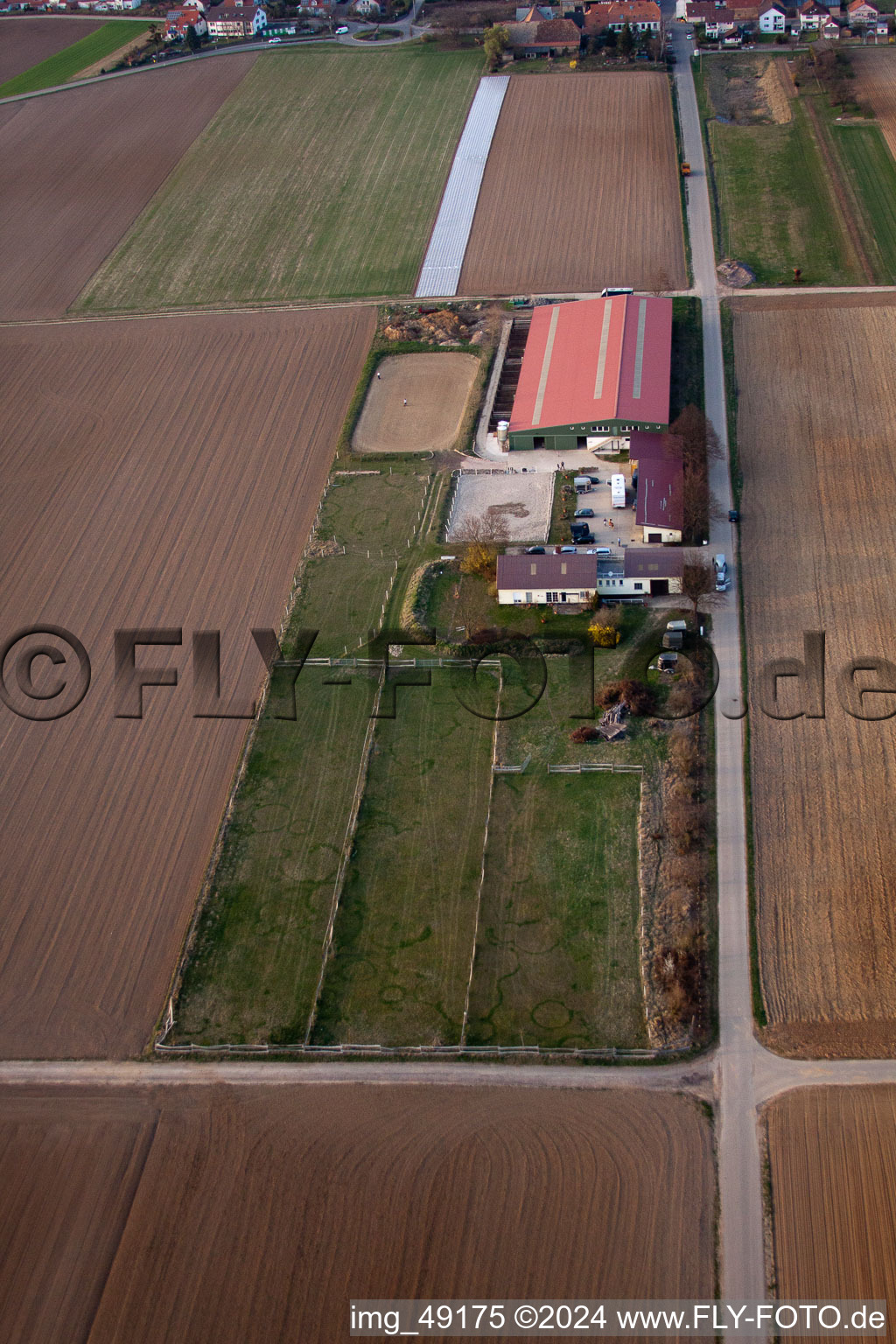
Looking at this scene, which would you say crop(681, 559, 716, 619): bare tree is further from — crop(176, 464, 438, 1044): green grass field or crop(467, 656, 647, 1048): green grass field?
crop(176, 464, 438, 1044): green grass field

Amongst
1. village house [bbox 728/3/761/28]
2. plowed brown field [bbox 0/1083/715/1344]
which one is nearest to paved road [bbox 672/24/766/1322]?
plowed brown field [bbox 0/1083/715/1344]

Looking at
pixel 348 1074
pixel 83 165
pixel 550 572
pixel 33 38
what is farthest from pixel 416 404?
pixel 33 38

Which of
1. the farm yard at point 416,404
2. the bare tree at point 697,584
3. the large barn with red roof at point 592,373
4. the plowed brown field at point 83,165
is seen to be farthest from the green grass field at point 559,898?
the plowed brown field at point 83,165

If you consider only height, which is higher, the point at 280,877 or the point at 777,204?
the point at 777,204

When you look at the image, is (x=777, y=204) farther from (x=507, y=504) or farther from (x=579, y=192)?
(x=507, y=504)

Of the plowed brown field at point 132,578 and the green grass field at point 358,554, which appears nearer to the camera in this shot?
the plowed brown field at point 132,578

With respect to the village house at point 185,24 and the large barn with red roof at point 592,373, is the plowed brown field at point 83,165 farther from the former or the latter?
the large barn with red roof at point 592,373
